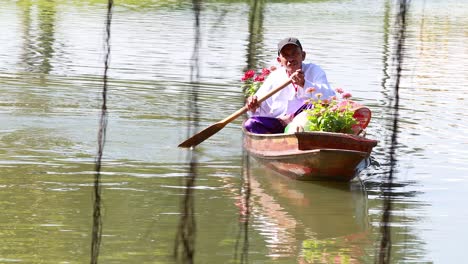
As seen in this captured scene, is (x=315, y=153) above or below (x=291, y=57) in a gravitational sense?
below

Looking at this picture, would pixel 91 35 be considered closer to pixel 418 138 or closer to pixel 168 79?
pixel 168 79

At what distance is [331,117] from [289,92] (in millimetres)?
976

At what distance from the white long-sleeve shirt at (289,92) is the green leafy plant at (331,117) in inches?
14.4

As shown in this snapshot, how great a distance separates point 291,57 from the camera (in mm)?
9734

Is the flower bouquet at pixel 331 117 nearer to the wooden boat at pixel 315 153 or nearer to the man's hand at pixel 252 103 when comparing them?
the wooden boat at pixel 315 153

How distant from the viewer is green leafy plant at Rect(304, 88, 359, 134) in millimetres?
9281

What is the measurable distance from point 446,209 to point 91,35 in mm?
13135

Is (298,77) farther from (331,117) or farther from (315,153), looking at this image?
(315,153)

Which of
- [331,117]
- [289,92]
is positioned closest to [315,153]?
[331,117]

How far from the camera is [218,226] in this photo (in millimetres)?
7867

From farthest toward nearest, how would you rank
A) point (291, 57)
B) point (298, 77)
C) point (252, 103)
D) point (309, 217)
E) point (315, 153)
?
point (252, 103) → point (291, 57) → point (298, 77) → point (315, 153) → point (309, 217)

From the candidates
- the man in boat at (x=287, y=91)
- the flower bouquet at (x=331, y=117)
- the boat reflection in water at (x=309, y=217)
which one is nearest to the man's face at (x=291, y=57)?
the man in boat at (x=287, y=91)

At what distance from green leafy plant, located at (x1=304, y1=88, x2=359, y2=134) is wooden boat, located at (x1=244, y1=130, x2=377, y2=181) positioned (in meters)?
0.18

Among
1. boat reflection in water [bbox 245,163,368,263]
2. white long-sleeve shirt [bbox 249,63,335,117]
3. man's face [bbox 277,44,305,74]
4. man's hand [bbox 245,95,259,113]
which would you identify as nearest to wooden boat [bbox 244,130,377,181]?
boat reflection in water [bbox 245,163,368,263]
